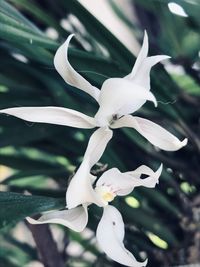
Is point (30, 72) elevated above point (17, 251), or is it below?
above

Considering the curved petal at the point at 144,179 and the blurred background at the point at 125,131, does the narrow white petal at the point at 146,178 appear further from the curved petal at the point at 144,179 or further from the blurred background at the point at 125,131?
the blurred background at the point at 125,131

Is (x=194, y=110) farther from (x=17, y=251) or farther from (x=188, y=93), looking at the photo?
(x=17, y=251)

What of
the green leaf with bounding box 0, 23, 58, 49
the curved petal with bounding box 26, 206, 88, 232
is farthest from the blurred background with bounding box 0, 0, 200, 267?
the curved petal with bounding box 26, 206, 88, 232

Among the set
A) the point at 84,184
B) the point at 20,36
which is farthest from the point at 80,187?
the point at 20,36

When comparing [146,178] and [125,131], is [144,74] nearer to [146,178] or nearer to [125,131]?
[146,178]

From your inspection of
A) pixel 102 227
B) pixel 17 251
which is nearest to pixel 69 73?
pixel 102 227
